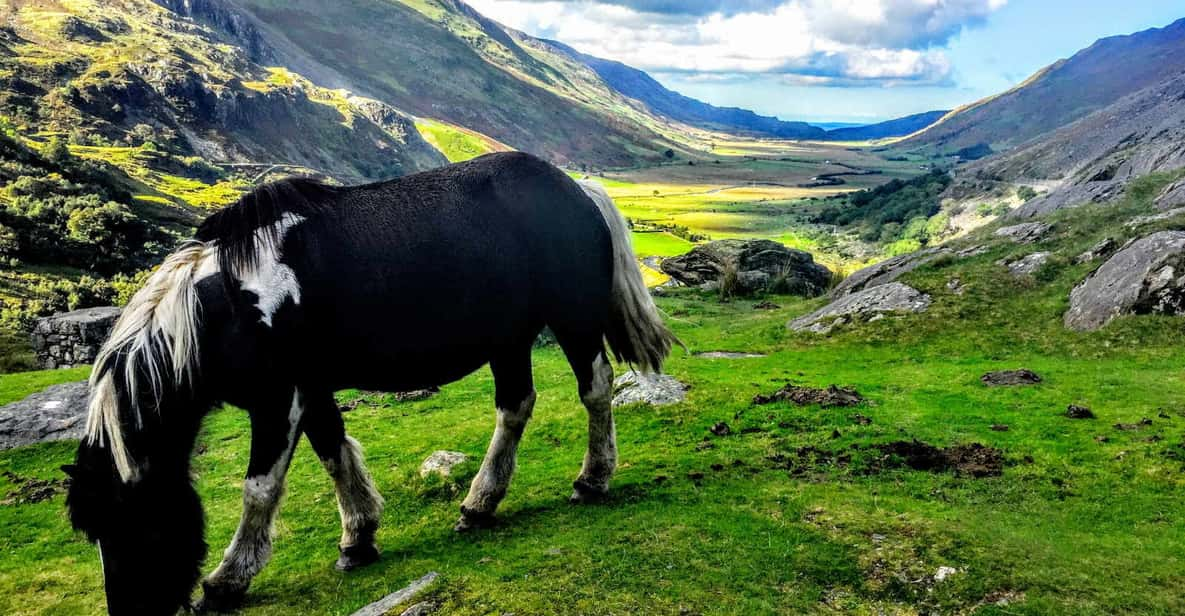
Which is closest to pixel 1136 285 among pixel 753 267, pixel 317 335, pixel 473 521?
pixel 473 521

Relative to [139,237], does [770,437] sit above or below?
below

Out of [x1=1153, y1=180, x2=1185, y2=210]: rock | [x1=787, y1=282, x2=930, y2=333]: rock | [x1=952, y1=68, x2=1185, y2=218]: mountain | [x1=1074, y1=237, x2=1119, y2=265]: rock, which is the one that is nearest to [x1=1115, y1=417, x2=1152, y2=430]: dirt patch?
[x1=787, y1=282, x2=930, y2=333]: rock

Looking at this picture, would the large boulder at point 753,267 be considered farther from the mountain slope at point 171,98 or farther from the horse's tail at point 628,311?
the mountain slope at point 171,98

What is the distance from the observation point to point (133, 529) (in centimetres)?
540

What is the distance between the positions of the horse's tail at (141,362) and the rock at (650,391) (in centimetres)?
739

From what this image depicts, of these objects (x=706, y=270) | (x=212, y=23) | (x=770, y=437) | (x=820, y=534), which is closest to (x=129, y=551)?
(x=820, y=534)

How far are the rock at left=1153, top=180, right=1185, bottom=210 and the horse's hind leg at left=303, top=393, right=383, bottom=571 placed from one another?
2111 centimetres

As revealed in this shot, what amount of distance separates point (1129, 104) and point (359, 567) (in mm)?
106752

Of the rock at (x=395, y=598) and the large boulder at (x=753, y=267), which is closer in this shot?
the rock at (x=395, y=598)

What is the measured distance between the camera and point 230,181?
278ft

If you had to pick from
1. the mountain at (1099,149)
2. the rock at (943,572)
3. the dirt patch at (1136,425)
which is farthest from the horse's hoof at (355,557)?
the mountain at (1099,149)

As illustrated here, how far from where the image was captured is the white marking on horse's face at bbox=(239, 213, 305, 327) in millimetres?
5711

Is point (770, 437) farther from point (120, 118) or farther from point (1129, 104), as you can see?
point (120, 118)

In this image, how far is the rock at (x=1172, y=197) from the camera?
702 inches
